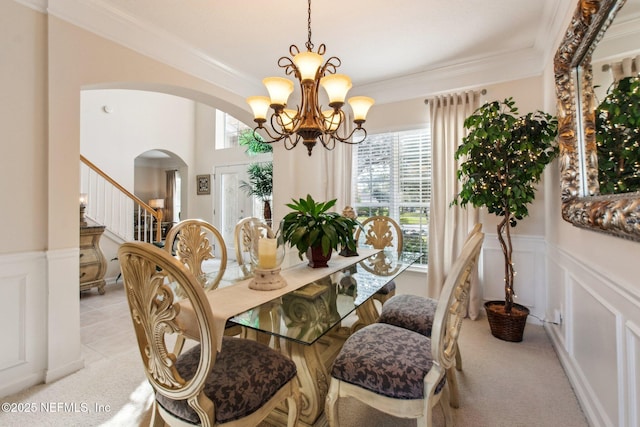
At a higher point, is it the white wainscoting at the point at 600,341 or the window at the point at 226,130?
the window at the point at 226,130

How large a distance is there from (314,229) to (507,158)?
1.90m

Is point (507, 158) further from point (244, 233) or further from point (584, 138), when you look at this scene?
point (244, 233)

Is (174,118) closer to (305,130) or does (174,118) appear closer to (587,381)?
(305,130)

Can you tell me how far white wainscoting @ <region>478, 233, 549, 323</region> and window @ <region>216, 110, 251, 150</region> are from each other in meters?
5.77

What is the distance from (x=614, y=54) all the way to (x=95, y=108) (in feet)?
22.7

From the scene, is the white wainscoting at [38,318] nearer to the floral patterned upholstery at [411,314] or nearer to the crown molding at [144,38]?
the crown molding at [144,38]

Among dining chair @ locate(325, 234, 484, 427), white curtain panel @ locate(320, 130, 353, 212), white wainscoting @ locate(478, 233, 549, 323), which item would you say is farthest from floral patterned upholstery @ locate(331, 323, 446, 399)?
white curtain panel @ locate(320, 130, 353, 212)

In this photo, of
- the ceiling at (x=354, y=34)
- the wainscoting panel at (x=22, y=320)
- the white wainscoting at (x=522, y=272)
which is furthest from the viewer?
the white wainscoting at (x=522, y=272)

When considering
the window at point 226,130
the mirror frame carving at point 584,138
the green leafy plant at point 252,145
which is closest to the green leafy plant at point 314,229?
the mirror frame carving at point 584,138

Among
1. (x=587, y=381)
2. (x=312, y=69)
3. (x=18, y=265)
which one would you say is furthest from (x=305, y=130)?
(x=587, y=381)

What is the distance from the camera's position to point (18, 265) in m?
1.91

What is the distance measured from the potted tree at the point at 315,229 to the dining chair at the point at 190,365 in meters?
0.71

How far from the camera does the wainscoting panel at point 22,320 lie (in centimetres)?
186

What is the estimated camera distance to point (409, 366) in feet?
4.13
